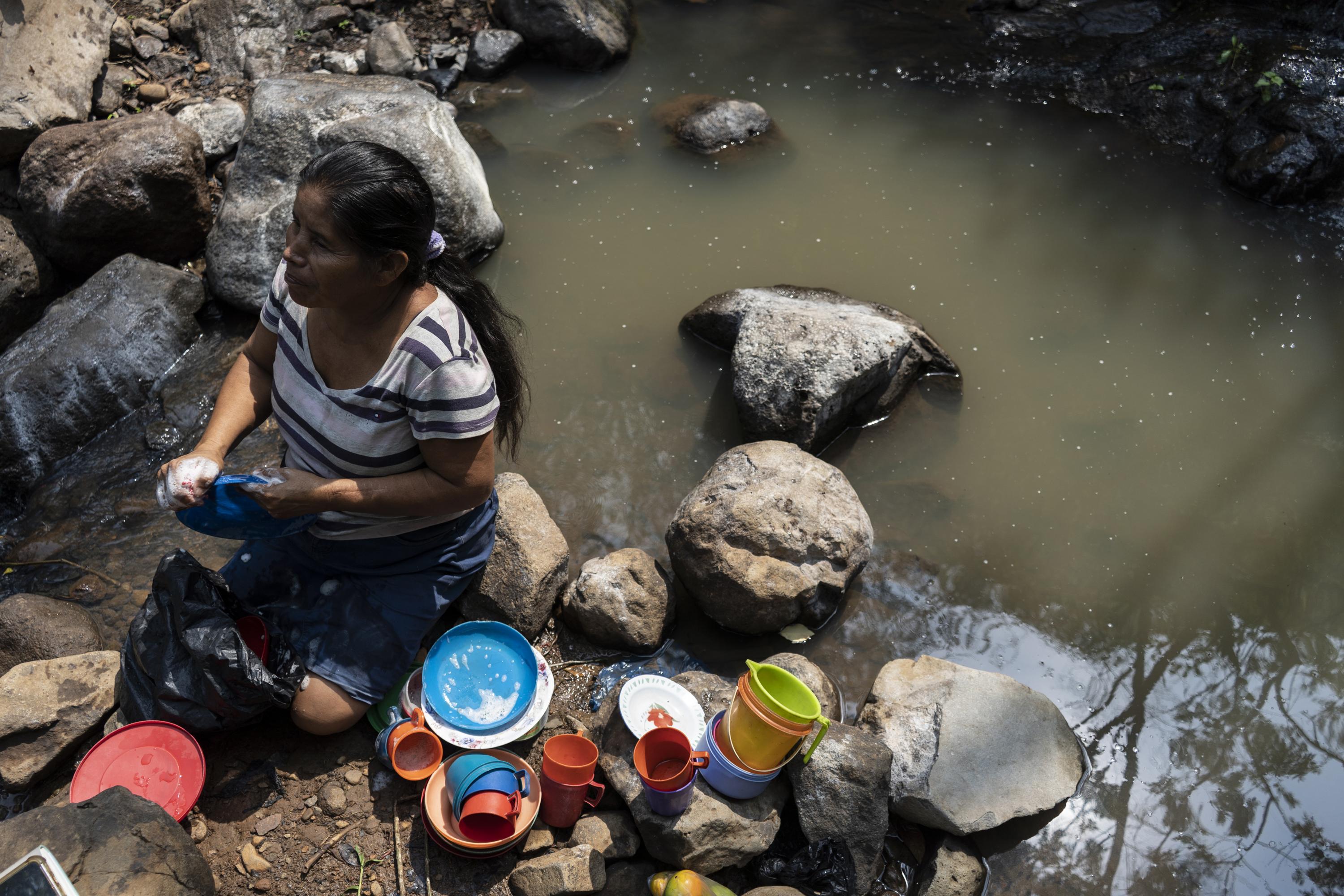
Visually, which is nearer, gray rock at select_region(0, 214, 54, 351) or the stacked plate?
the stacked plate

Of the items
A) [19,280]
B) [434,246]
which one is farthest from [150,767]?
[19,280]

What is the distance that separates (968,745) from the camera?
308 centimetres

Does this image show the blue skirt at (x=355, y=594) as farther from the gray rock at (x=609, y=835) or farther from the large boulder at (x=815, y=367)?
the large boulder at (x=815, y=367)

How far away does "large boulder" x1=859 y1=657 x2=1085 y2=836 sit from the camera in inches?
118

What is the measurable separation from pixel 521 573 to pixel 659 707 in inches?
28.0

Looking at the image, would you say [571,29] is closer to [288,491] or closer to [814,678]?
[288,491]

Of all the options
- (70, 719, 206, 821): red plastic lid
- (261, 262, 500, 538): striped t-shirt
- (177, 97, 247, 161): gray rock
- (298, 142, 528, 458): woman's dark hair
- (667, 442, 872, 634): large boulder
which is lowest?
(70, 719, 206, 821): red plastic lid

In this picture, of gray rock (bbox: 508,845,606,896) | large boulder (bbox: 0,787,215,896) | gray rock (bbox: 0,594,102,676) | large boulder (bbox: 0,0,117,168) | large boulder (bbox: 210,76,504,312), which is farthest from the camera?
large boulder (bbox: 0,0,117,168)

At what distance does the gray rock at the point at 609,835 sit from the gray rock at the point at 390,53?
535 centimetres

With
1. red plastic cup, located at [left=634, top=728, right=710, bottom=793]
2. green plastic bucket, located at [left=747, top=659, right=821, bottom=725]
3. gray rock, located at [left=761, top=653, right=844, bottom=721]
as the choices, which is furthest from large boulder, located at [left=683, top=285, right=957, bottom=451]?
red plastic cup, located at [left=634, top=728, right=710, bottom=793]

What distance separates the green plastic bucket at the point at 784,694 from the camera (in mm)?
2574

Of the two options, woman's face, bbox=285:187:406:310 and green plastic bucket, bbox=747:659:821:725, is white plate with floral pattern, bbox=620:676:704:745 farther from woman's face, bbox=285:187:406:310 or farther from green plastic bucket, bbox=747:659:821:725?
woman's face, bbox=285:187:406:310

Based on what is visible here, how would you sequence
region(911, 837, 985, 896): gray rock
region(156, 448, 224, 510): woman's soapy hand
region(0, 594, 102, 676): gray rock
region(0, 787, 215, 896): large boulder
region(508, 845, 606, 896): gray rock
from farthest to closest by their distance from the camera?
region(0, 594, 102, 676): gray rock
region(911, 837, 985, 896): gray rock
region(508, 845, 606, 896): gray rock
region(156, 448, 224, 510): woman's soapy hand
region(0, 787, 215, 896): large boulder

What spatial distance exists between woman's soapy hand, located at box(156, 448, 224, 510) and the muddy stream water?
129 centimetres
